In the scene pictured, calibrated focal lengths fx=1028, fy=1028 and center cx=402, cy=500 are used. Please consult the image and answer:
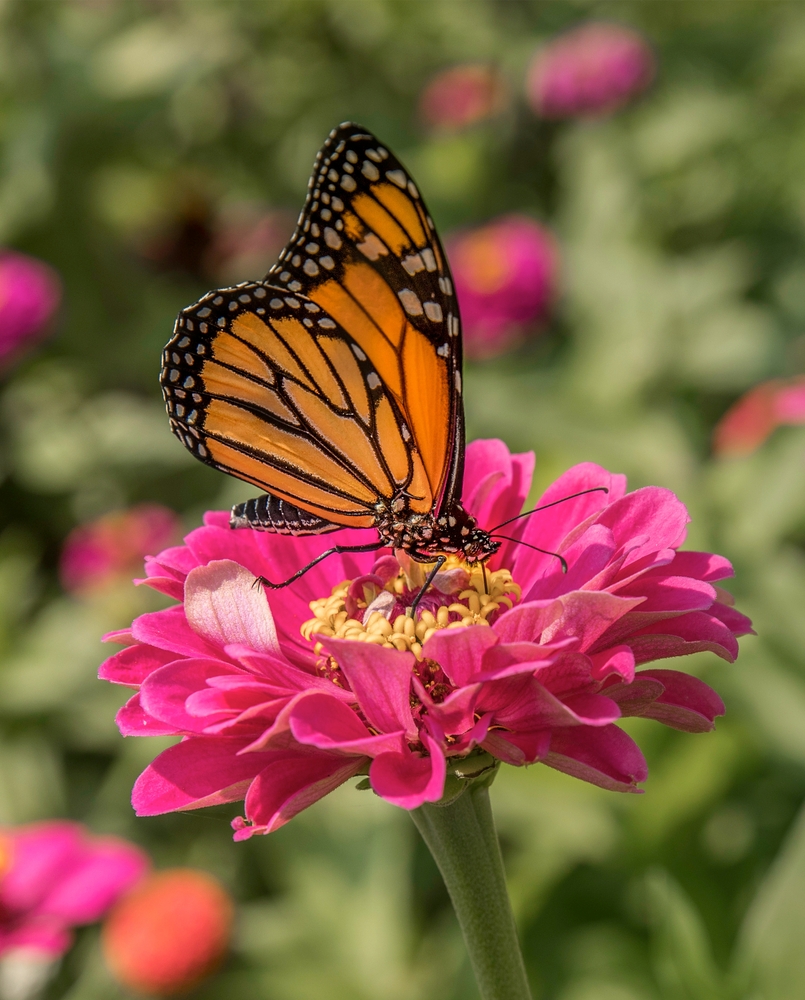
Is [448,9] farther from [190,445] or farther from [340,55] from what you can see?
[190,445]

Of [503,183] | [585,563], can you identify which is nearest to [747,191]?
[503,183]

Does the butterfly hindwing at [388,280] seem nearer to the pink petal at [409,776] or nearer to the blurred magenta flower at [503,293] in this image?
the pink petal at [409,776]

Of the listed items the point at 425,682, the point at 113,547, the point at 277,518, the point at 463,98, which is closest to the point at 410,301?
the point at 277,518

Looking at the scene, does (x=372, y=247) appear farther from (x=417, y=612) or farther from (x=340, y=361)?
(x=417, y=612)

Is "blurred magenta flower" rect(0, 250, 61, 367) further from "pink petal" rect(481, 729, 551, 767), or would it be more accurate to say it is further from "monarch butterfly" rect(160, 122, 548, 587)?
"pink petal" rect(481, 729, 551, 767)

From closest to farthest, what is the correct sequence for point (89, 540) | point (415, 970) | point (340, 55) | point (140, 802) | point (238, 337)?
point (140, 802) < point (238, 337) < point (415, 970) < point (89, 540) < point (340, 55)

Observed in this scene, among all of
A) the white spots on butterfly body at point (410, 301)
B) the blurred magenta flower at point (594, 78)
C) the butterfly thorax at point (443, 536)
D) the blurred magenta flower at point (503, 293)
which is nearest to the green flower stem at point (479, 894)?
the butterfly thorax at point (443, 536)

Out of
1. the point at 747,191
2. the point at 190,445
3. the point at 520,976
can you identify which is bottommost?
the point at 520,976

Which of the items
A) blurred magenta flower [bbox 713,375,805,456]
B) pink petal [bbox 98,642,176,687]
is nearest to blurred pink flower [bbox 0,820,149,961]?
pink petal [bbox 98,642,176,687]
